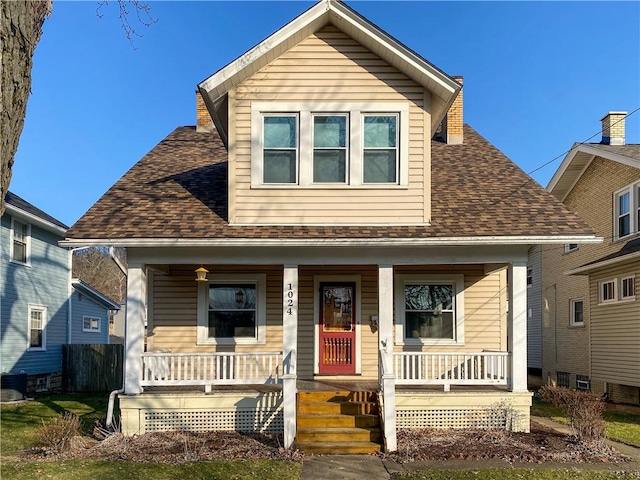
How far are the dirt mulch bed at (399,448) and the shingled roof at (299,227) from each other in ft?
11.1

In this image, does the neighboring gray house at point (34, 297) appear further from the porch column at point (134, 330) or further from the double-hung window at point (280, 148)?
the double-hung window at point (280, 148)

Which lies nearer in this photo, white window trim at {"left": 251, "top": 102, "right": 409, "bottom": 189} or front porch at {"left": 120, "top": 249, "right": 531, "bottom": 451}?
front porch at {"left": 120, "top": 249, "right": 531, "bottom": 451}

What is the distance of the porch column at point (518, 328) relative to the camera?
9.74 meters

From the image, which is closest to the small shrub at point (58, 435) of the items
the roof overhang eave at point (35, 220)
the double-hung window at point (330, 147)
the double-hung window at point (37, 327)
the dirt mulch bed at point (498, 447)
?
the dirt mulch bed at point (498, 447)

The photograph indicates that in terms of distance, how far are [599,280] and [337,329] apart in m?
9.07

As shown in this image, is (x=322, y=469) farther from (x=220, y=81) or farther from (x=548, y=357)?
(x=548, y=357)

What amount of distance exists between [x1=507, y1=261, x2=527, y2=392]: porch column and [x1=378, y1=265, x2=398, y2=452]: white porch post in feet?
7.19

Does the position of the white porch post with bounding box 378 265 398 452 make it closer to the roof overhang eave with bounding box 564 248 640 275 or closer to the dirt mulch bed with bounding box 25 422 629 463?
the dirt mulch bed with bounding box 25 422 629 463

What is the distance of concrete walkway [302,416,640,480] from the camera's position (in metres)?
7.48

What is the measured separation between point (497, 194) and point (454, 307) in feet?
8.43

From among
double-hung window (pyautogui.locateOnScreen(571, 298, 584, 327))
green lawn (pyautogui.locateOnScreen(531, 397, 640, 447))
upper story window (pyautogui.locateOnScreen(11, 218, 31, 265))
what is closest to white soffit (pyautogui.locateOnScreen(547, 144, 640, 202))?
double-hung window (pyautogui.locateOnScreen(571, 298, 584, 327))

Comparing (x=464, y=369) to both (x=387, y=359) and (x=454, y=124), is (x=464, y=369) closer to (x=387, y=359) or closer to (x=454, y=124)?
(x=387, y=359)

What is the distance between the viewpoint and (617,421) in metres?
12.2

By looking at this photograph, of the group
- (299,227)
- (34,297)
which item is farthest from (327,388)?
(34,297)
